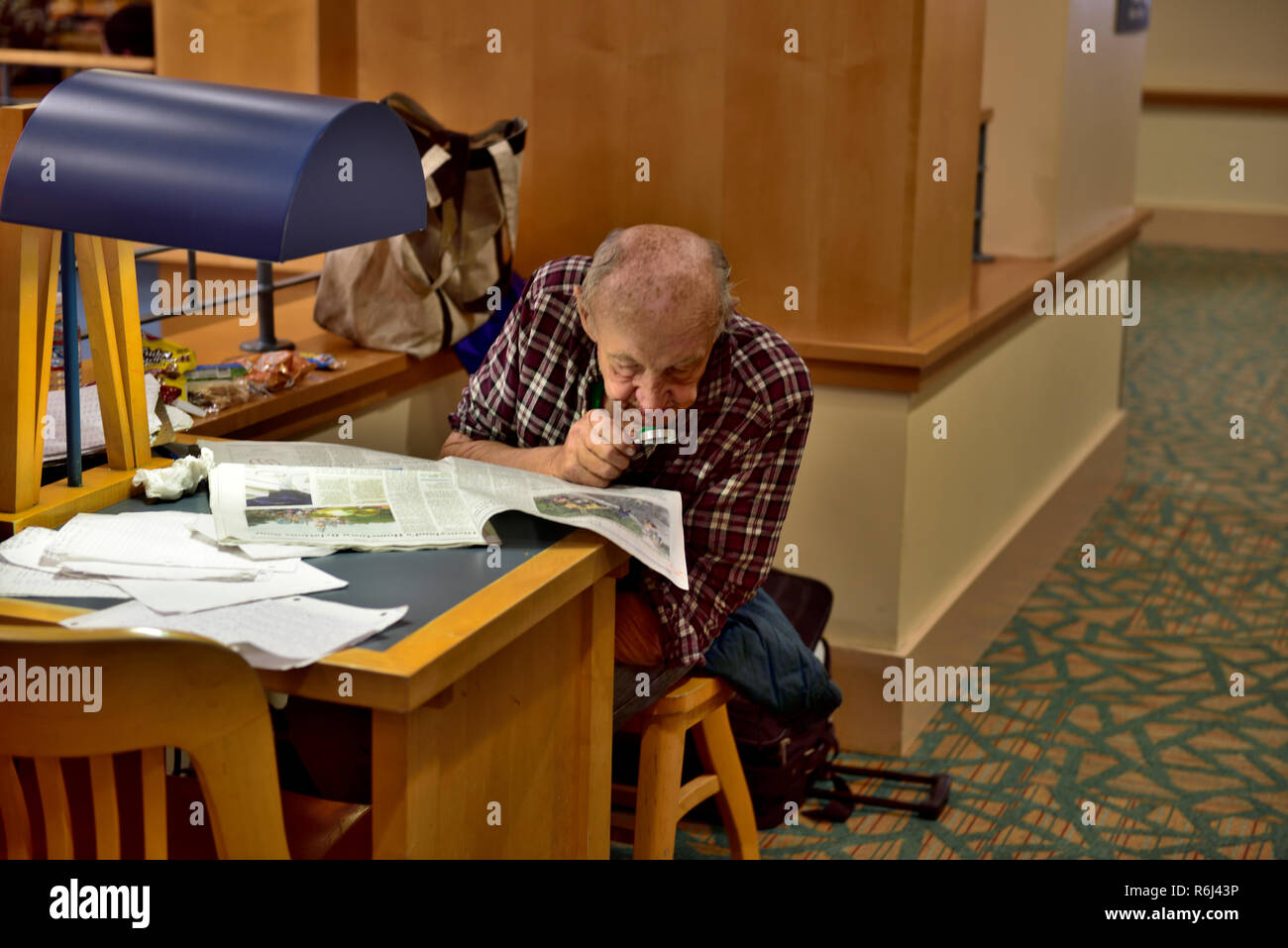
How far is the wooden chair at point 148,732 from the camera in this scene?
1.27m

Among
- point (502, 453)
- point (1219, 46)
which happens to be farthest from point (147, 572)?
point (1219, 46)

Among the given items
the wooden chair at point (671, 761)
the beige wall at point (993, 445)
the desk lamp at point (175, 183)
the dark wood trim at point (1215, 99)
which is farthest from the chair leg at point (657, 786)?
the dark wood trim at point (1215, 99)

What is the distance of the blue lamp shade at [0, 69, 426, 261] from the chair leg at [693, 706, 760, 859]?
0.99 m

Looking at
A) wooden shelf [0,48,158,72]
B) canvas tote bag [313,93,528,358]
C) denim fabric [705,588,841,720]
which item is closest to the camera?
denim fabric [705,588,841,720]

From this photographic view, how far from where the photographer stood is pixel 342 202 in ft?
5.54

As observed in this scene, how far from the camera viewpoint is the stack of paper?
148cm

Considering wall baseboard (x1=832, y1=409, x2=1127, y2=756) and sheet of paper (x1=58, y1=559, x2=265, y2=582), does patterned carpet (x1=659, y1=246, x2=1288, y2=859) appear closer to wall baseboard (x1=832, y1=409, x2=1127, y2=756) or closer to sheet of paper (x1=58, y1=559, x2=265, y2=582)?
wall baseboard (x1=832, y1=409, x2=1127, y2=756)

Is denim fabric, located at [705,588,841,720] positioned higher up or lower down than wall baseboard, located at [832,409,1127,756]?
higher up

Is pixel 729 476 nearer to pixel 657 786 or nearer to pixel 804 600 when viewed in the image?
pixel 657 786

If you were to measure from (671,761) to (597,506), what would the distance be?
0.50 metres

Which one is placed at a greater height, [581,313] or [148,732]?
[581,313]

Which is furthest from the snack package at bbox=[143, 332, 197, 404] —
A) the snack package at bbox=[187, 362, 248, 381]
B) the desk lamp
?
the desk lamp

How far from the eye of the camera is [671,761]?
7.19 ft
